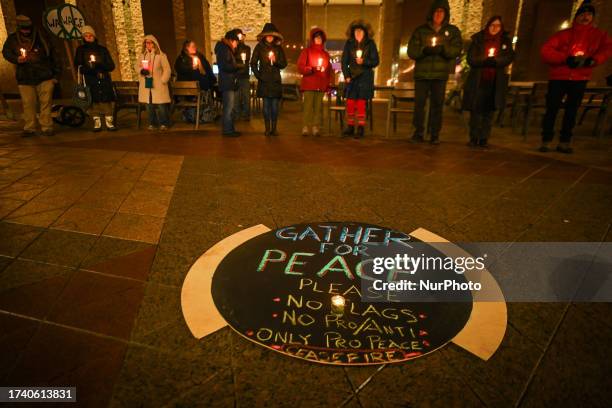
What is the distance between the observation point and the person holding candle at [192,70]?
7.59 m

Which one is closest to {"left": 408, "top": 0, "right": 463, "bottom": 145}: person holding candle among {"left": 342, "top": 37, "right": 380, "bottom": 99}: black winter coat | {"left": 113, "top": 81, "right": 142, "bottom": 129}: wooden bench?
{"left": 342, "top": 37, "right": 380, "bottom": 99}: black winter coat

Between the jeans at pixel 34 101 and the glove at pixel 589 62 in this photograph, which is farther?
the jeans at pixel 34 101

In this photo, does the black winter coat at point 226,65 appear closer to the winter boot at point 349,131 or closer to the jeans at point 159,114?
the jeans at point 159,114

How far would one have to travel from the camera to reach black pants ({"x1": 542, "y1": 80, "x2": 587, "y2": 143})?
4883 millimetres

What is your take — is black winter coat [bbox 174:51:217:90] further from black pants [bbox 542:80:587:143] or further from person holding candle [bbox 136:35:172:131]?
black pants [bbox 542:80:587:143]

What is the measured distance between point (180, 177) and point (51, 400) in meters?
2.85

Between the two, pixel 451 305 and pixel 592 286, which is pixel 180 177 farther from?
pixel 592 286

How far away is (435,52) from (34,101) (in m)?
6.72

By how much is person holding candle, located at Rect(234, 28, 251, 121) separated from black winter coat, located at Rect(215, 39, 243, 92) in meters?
1.26

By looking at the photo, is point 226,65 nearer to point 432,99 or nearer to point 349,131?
point 349,131

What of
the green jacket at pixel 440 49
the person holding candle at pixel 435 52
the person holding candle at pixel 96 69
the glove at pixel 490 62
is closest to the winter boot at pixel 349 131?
the person holding candle at pixel 435 52

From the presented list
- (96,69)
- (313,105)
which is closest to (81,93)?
(96,69)

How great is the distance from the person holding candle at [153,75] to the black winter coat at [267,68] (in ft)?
5.76

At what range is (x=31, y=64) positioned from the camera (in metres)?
5.84
